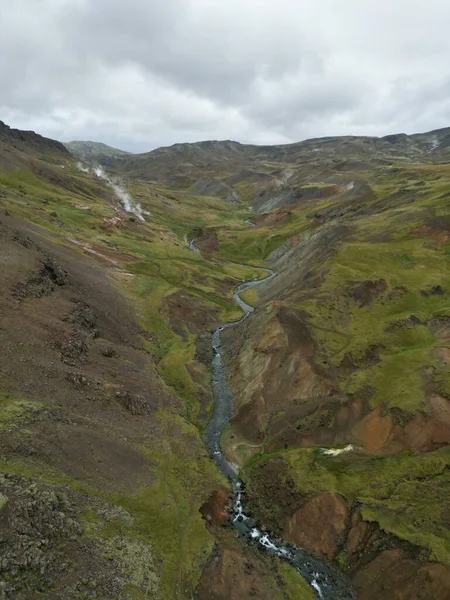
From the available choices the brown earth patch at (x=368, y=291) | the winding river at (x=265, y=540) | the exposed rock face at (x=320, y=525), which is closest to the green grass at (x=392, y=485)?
the exposed rock face at (x=320, y=525)

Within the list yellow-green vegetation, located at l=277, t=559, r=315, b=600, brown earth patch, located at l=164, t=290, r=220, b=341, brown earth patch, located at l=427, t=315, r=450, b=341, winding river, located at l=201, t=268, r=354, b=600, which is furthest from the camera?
brown earth patch, located at l=164, t=290, r=220, b=341

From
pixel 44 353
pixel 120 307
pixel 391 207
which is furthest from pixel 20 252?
pixel 391 207

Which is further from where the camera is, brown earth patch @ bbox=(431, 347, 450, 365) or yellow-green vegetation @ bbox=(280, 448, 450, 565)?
brown earth patch @ bbox=(431, 347, 450, 365)

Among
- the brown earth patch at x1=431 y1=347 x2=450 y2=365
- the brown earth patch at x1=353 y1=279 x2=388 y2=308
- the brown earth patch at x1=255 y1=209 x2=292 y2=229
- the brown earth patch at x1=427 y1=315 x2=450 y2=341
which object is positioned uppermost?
the brown earth patch at x1=255 y1=209 x2=292 y2=229

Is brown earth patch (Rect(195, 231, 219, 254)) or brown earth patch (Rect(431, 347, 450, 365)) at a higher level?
brown earth patch (Rect(195, 231, 219, 254))

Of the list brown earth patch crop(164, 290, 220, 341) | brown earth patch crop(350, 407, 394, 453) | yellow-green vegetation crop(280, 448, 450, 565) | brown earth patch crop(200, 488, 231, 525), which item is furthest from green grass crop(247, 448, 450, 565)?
brown earth patch crop(164, 290, 220, 341)

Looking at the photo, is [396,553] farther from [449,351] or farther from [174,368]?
[174,368]

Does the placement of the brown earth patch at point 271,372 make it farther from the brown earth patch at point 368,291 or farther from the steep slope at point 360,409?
the brown earth patch at point 368,291

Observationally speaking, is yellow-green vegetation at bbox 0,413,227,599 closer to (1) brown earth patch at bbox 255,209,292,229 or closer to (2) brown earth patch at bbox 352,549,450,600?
(2) brown earth patch at bbox 352,549,450,600
